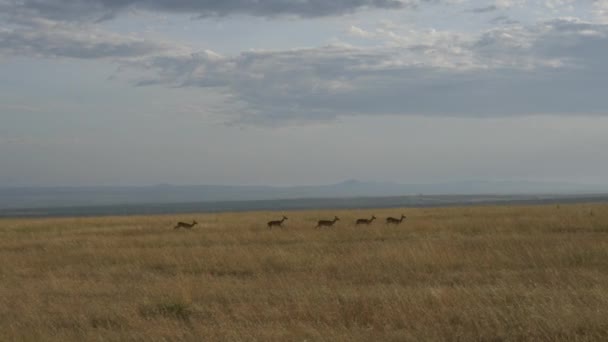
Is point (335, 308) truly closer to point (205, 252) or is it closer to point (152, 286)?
point (152, 286)

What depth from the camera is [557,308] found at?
962 cm

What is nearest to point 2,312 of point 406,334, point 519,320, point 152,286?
point 152,286

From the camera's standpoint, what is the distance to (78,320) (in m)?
10.6

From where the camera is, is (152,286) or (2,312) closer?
(2,312)

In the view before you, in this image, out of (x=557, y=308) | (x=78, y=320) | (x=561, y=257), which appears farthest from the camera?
(x=561, y=257)

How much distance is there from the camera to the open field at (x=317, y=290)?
9.31 meters

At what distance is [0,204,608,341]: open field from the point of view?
931 cm

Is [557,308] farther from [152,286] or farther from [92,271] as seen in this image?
[92,271]

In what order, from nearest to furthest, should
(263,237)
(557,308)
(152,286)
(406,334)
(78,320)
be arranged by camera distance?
(406,334), (557,308), (78,320), (152,286), (263,237)

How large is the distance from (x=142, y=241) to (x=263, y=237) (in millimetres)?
4210

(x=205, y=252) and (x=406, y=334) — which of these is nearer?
(x=406, y=334)

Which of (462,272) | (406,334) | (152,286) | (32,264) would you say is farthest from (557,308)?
(32,264)

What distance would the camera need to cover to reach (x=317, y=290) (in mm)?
12453

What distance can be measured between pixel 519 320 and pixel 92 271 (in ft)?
37.1
